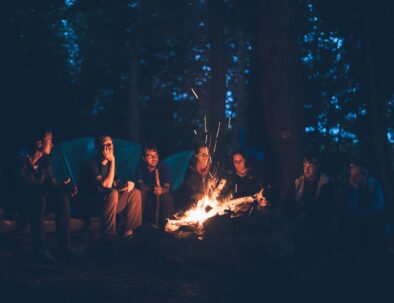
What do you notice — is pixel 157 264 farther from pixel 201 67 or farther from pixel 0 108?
pixel 201 67

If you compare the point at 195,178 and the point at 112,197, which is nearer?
the point at 112,197

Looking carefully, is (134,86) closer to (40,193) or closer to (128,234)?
(128,234)

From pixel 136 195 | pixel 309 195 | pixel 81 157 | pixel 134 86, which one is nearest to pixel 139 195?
pixel 136 195

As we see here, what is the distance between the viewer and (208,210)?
7.91 metres

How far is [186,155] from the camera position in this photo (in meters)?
12.7

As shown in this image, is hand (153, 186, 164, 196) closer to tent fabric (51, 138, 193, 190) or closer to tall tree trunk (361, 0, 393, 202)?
tent fabric (51, 138, 193, 190)

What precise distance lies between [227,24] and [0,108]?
6615mm

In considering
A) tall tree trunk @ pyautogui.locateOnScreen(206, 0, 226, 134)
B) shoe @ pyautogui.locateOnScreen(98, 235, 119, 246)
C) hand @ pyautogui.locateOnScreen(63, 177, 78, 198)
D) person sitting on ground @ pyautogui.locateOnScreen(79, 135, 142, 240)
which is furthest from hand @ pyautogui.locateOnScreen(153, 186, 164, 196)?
tall tree trunk @ pyautogui.locateOnScreen(206, 0, 226, 134)

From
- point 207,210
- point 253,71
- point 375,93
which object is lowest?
point 207,210

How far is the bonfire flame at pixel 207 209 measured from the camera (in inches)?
304

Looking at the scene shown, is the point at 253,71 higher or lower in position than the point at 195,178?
higher

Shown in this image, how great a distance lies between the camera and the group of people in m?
6.79

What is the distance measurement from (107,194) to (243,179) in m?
2.33

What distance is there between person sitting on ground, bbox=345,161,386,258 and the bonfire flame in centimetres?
125
